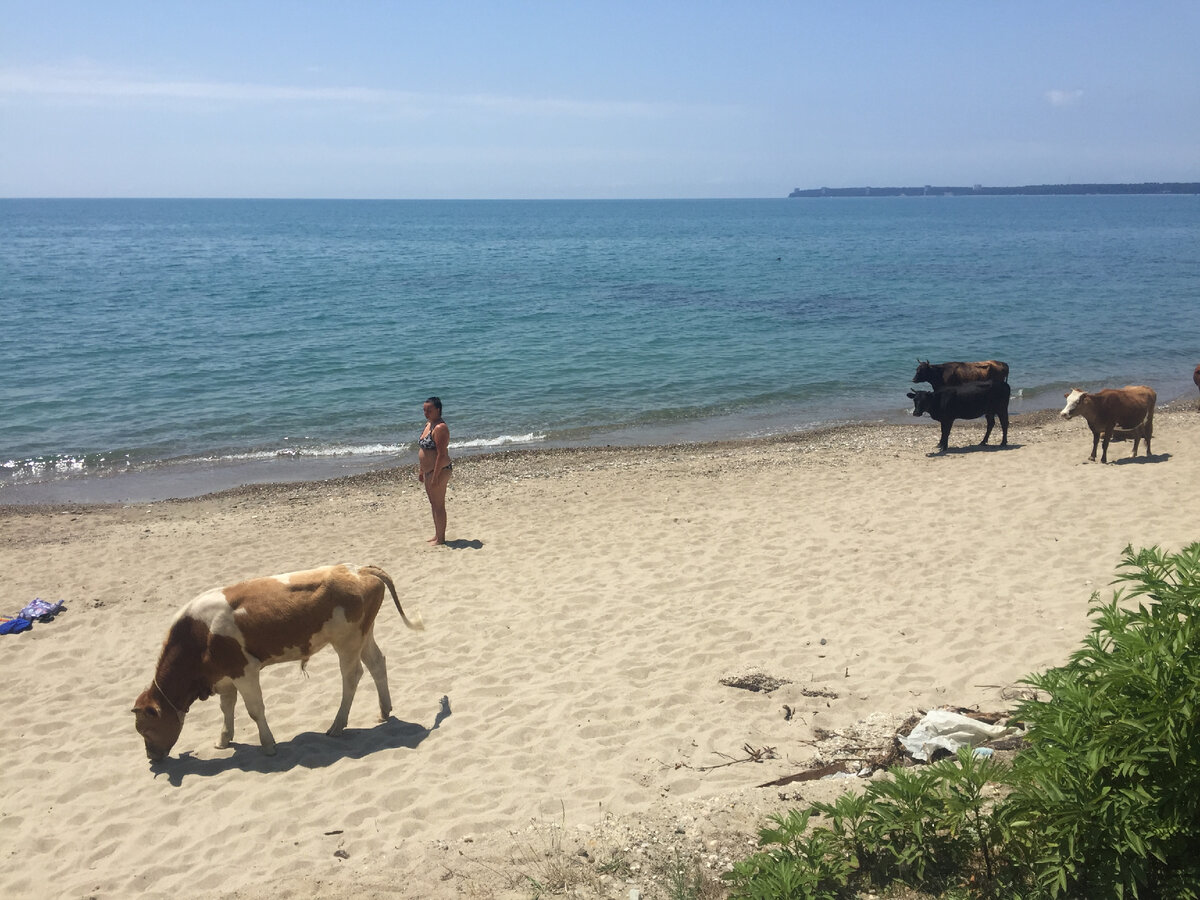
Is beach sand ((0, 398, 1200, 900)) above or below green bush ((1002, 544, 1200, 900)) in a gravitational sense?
below

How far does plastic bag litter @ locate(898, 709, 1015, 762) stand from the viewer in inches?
239

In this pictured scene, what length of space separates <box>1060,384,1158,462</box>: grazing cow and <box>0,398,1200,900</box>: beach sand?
2.05 feet

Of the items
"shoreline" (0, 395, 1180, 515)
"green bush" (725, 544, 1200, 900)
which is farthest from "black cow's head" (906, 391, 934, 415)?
"green bush" (725, 544, 1200, 900)

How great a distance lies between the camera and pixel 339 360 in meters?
29.8

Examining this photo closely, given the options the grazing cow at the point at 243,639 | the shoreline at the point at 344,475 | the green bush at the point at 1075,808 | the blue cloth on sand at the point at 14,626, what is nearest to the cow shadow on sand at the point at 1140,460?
the shoreline at the point at 344,475

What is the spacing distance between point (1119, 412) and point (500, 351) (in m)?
20.7

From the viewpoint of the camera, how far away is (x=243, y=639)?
23.0 ft

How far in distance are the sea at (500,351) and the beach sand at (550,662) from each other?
17.8 feet

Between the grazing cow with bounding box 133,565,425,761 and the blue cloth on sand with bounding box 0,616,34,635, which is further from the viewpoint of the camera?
the blue cloth on sand with bounding box 0,616,34,635

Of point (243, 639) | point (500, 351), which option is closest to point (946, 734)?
point (243, 639)

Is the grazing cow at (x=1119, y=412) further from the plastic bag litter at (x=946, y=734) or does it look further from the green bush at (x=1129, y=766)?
the green bush at (x=1129, y=766)

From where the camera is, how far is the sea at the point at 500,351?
2092cm

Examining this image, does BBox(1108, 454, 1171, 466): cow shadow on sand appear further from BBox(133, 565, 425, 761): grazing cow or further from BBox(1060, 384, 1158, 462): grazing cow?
BBox(133, 565, 425, 761): grazing cow

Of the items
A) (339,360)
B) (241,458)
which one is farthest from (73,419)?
(339,360)
